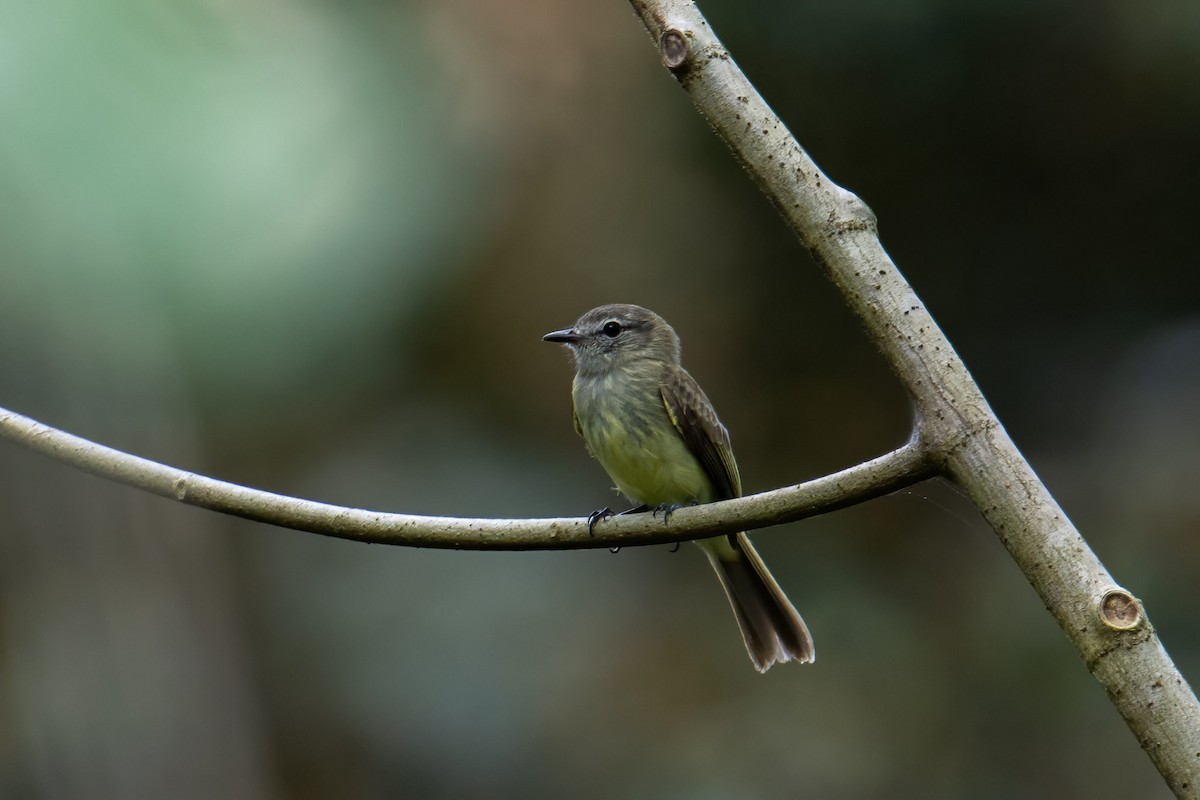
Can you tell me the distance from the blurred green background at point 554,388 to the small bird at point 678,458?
1.90 metres

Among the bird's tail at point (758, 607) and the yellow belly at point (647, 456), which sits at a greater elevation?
the yellow belly at point (647, 456)

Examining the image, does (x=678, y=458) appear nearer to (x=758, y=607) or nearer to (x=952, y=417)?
(x=758, y=607)

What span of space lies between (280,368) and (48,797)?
2.26m

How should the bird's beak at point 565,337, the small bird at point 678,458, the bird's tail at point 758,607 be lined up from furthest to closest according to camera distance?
the bird's beak at point 565,337 < the small bird at point 678,458 < the bird's tail at point 758,607

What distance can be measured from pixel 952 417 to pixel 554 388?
A: 237 inches

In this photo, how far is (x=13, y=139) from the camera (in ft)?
16.1

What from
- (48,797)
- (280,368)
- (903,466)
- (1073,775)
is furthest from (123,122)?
(1073,775)

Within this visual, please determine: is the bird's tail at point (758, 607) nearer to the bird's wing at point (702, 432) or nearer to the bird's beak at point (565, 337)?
the bird's wing at point (702, 432)

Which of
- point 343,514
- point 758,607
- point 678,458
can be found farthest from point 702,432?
point 343,514

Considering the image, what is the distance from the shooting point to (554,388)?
7812 millimetres

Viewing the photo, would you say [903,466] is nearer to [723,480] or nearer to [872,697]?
[723,480]

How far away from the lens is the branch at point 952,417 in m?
1.66

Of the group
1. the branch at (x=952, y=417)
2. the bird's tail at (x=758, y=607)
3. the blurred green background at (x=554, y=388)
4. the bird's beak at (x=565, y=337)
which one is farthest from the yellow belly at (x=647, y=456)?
the branch at (x=952, y=417)

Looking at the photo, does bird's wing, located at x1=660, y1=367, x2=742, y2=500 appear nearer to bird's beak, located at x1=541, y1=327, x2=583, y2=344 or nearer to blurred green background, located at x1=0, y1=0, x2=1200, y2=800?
bird's beak, located at x1=541, y1=327, x2=583, y2=344
